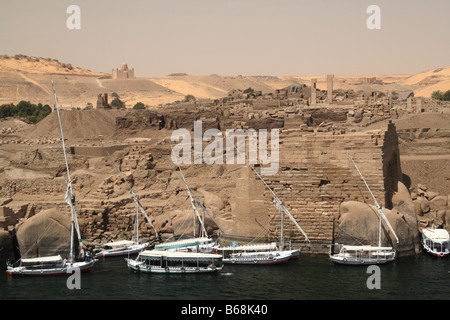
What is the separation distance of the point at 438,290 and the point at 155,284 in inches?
350

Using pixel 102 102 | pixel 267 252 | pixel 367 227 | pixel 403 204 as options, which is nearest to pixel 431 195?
pixel 403 204

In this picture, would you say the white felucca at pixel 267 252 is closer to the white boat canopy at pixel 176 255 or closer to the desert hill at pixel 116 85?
the white boat canopy at pixel 176 255

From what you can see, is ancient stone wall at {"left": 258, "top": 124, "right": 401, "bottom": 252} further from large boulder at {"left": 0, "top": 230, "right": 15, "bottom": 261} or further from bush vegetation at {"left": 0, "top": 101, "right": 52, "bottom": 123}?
bush vegetation at {"left": 0, "top": 101, "right": 52, "bottom": 123}

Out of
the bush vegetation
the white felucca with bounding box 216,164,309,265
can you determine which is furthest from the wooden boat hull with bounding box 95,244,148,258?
the bush vegetation

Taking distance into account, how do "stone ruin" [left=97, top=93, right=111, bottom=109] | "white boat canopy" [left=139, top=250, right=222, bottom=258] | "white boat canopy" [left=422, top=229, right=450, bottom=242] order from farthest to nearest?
"stone ruin" [left=97, top=93, right=111, bottom=109] < "white boat canopy" [left=422, top=229, right=450, bottom=242] < "white boat canopy" [left=139, top=250, right=222, bottom=258]

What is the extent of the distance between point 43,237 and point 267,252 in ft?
27.8

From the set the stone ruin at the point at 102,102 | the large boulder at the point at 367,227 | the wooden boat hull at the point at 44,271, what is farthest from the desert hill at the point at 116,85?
the large boulder at the point at 367,227

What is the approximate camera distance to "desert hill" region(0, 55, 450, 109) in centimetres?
10994

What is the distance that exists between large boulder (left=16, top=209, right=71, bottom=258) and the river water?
1.36 meters

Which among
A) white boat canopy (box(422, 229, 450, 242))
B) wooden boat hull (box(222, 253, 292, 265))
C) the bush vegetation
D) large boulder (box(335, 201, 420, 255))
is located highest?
the bush vegetation

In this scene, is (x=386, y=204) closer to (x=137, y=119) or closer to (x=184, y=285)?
(x=184, y=285)
